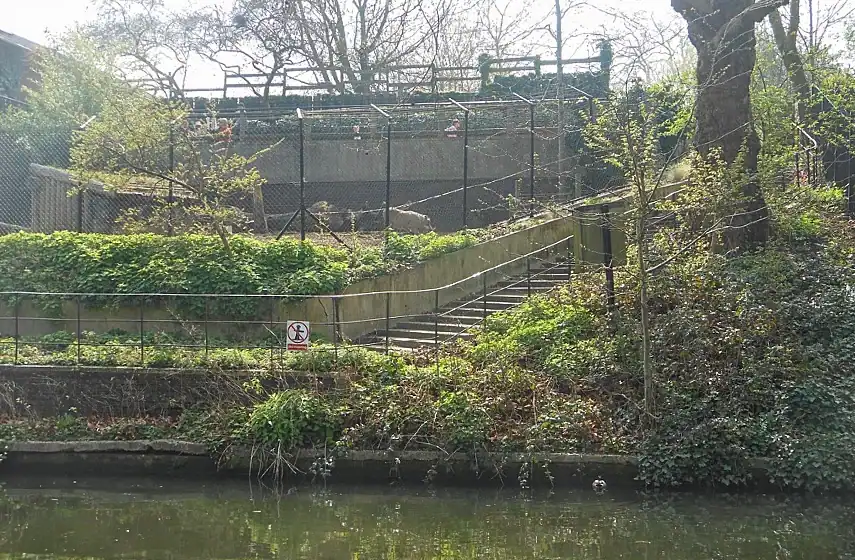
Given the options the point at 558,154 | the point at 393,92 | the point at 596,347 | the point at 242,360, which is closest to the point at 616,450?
the point at 596,347

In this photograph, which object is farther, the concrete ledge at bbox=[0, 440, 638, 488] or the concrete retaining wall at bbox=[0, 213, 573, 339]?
the concrete retaining wall at bbox=[0, 213, 573, 339]

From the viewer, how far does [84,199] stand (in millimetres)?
15633

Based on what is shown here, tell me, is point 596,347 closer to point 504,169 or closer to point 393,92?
point 504,169

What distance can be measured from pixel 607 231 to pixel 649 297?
3.85ft

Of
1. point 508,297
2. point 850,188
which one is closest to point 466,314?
point 508,297

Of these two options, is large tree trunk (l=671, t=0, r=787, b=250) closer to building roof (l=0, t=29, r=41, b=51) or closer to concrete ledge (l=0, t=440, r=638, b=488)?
concrete ledge (l=0, t=440, r=638, b=488)

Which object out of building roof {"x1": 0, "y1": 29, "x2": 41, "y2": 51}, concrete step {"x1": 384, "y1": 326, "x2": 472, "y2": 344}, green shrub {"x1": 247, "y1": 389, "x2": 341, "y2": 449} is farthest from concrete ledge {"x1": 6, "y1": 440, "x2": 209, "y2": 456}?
building roof {"x1": 0, "y1": 29, "x2": 41, "y2": 51}

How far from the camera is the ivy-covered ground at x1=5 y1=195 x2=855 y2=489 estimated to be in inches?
369

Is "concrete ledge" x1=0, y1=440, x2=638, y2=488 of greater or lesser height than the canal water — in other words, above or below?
above

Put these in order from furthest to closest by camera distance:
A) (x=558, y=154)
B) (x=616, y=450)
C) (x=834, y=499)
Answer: (x=558, y=154) → (x=616, y=450) → (x=834, y=499)

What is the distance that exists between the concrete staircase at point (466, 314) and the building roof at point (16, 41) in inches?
858

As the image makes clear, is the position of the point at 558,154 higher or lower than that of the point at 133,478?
higher

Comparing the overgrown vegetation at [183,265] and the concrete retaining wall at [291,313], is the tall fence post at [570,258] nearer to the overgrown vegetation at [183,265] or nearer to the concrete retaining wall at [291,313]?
the concrete retaining wall at [291,313]

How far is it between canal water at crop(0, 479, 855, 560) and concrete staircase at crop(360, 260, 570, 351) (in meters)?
3.18
